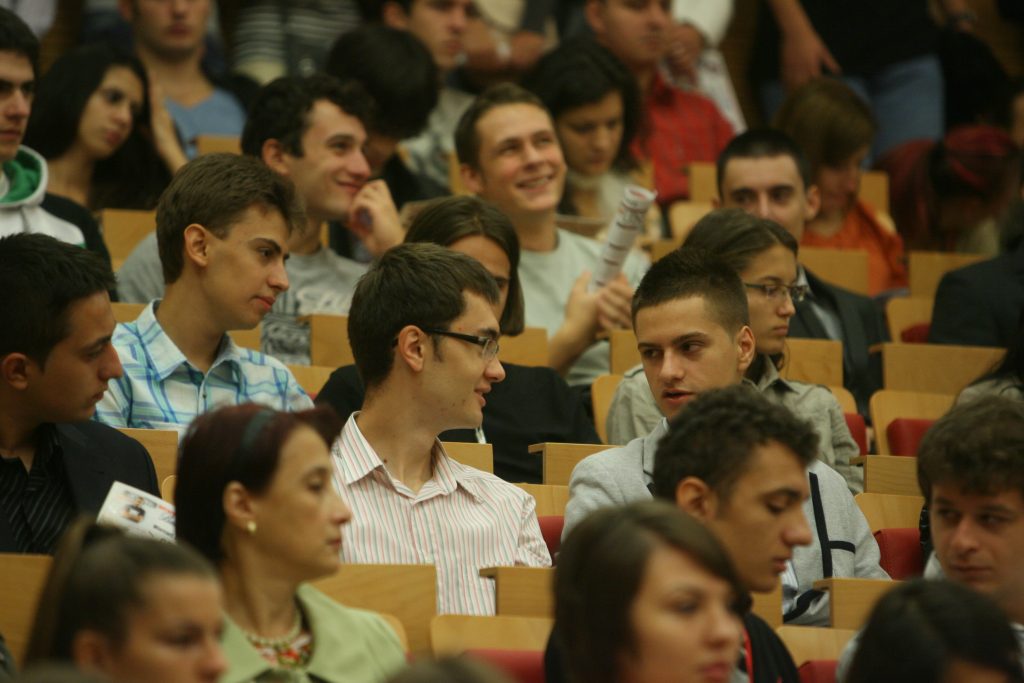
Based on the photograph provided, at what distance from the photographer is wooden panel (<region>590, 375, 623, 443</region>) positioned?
3.96m

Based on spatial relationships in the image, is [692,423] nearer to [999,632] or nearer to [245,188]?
[999,632]

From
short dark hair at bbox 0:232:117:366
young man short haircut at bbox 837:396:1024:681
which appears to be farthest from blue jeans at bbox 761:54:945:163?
short dark hair at bbox 0:232:117:366

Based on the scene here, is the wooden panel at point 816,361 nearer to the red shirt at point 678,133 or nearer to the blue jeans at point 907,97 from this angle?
the red shirt at point 678,133

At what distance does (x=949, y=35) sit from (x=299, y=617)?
16.4 ft

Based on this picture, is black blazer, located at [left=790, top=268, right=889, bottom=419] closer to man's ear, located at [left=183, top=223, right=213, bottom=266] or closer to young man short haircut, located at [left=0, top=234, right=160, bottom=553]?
man's ear, located at [left=183, top=223, right=213, bottom=266]

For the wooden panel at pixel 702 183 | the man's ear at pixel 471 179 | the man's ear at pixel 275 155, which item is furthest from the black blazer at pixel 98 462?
the wooden panel at pixel 702 183

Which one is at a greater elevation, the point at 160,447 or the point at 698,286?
the point at 698,286

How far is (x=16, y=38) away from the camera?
13.1 feet

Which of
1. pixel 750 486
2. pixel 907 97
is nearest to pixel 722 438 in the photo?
pixel 750 486

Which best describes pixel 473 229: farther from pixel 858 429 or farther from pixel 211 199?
pixel 858 429

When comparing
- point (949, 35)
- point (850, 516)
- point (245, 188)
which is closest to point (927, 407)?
point (850, 516)

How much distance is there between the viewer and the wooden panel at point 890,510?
3.38m

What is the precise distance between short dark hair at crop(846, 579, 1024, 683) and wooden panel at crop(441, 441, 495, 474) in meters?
1.26

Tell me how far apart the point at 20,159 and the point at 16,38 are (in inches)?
13.3
